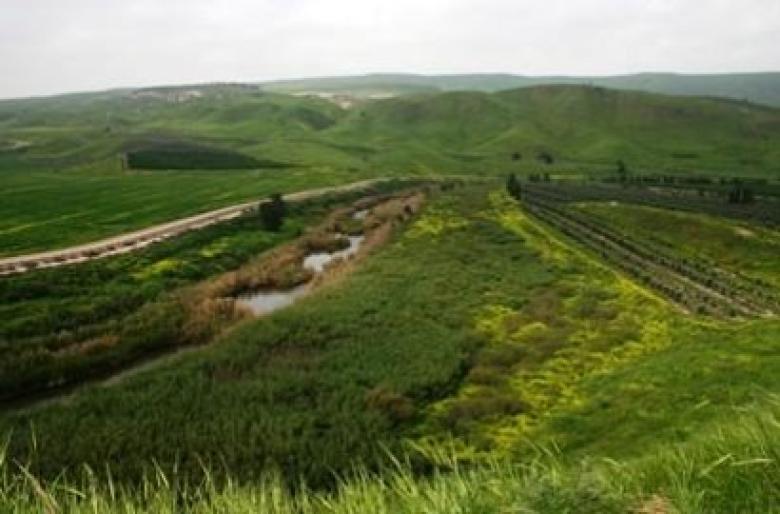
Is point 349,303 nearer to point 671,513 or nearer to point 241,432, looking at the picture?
point 241,432

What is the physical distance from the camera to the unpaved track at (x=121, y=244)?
79912mm

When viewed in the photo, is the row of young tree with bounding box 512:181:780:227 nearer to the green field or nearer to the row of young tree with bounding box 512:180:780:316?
the green field

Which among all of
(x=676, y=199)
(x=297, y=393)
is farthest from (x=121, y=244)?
(x=676, y=199)

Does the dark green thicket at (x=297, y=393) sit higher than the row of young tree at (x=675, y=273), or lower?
higher

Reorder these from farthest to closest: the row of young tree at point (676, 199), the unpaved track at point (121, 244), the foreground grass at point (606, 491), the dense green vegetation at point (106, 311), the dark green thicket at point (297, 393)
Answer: the row of young tree at point (676, 199)
the unpaved track at point (121, 244)
the dense green vegetation at point (106, 311)
the dark green thicket at point (297, 393)
the foreground grass at point (606, 491)

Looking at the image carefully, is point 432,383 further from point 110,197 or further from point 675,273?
point 110,197

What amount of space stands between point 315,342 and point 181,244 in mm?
41223

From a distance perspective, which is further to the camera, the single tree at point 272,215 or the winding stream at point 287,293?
the single tree at point 272,215

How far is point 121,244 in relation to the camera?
90.2 m

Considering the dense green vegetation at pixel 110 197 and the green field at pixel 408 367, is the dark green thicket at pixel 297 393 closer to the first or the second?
the green field at pixel 408 367

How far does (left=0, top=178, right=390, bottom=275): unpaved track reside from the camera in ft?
262

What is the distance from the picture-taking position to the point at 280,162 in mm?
183125

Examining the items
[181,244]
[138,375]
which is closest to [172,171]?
[181,244]

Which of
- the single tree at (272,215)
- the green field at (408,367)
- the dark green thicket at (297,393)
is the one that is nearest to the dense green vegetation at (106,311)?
the green field at (408,367)
